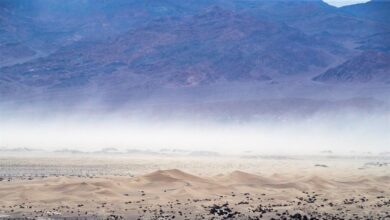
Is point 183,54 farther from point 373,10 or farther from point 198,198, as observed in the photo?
point 198,198

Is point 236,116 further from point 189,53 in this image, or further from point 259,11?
point 259,11

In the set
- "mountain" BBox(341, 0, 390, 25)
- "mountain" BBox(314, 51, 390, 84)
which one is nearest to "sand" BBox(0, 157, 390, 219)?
"mountain" BBox(314, 51, 390, 84)

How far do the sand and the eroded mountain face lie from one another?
7990 centimetres

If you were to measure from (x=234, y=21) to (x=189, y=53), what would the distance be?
18443 mm

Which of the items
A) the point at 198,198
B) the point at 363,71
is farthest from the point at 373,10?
the point at 198,198

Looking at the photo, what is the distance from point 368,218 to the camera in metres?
16.2

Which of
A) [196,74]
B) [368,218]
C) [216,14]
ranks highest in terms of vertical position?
[216,14]

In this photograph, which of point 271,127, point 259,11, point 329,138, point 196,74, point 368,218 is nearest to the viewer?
point 368,218

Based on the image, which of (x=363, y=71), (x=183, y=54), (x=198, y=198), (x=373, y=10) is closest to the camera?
(x=198, y=198)

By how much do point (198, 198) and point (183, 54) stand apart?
→ 109 metres

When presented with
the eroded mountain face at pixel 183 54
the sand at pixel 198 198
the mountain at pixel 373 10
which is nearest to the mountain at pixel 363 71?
the eroded mountain face at pixel 183 54

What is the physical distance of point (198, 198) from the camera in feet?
61.7

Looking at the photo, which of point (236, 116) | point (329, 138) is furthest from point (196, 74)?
point (329, 138)

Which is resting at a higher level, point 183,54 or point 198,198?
point 183,54
